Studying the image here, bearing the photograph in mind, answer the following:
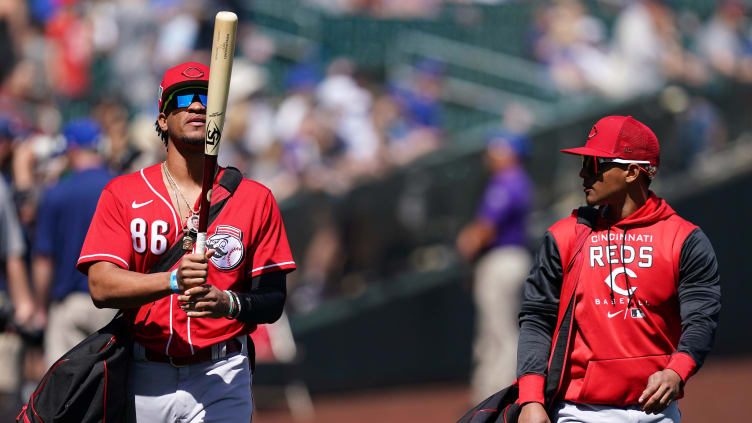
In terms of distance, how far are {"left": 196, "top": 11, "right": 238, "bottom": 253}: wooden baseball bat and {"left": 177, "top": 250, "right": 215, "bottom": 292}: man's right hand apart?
74 millimetres

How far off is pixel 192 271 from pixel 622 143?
164 cm

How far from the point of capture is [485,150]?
480 inches

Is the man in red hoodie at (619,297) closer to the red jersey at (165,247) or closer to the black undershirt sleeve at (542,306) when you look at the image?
the black undershirt sleeve at (542,306)

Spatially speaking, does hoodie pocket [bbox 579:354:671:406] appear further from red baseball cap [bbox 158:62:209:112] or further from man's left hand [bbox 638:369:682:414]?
red baseball cap [bbox 158:62:209:112]

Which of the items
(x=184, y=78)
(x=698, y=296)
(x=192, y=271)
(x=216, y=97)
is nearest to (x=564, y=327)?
(x=698, y=296)

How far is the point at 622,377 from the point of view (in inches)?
162

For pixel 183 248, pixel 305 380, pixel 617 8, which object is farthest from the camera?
pixel 617 8

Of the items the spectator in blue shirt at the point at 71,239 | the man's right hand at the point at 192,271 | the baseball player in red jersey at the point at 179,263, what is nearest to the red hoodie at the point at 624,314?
the baseball player in red jersey at the point at 179,263

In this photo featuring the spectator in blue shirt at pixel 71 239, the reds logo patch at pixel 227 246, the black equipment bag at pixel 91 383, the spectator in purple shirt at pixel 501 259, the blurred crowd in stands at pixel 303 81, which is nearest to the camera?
the black equipment bag at pixel 91 383

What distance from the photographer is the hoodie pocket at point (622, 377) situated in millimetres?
4121

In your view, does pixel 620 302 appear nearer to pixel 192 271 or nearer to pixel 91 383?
pixel 192 271

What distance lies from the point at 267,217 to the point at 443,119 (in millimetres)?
10177

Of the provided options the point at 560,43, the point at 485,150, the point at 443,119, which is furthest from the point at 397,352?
the point at 560,43

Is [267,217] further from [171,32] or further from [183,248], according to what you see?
[171,32]
